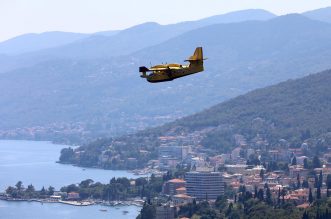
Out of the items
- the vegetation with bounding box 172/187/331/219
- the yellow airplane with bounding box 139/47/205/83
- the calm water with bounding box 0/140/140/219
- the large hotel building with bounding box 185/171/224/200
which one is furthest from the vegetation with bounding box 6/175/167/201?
the yellow airplane with bounding box 139/47/205/83

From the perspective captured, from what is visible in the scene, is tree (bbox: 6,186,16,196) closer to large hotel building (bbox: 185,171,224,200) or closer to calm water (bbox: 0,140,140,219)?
calm water (bbox: 0,140,140,219)

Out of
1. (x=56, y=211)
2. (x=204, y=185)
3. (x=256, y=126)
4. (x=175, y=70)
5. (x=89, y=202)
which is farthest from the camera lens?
(x=256, y=126)

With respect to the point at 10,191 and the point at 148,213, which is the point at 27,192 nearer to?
the point at 10,191

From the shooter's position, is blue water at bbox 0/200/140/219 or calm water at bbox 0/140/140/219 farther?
calm water at bbox 0/140/140/219

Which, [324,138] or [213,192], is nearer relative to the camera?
[213,192]

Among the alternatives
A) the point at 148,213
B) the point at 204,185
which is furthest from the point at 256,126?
the point at 148,213

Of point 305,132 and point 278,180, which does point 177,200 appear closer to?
point 278,180

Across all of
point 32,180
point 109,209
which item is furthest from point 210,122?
point 109,209
